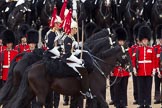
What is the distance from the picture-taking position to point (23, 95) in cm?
1477

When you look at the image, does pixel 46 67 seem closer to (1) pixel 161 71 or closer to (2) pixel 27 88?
(2) pixel 27 88

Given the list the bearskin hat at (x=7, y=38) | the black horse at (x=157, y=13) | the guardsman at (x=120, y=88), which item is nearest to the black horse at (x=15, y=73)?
the bearskin hat at (x=7, y=38)

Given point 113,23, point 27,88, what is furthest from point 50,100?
point 113,23

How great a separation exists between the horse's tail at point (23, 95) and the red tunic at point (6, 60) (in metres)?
2.10

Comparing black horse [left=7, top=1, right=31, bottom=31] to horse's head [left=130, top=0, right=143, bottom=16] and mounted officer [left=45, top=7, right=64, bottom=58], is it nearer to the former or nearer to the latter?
horse's head [left=130, top=0, right=143, bottom=16]

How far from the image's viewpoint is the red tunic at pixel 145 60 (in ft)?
54.2

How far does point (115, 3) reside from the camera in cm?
2253

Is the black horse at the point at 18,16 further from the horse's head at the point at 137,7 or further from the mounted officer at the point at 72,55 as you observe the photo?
the mounted officer at the point at 72,55

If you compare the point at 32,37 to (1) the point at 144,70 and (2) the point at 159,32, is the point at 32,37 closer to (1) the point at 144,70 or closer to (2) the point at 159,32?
(1) the point at 144,70

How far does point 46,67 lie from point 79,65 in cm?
65

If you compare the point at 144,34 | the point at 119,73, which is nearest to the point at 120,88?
the point at 119,73

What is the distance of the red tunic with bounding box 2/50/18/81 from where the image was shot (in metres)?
16.9

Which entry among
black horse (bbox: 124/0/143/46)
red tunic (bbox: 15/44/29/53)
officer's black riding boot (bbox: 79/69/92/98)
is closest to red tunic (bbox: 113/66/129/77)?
officer's black riding boot (bbox: 79/69/92/98)

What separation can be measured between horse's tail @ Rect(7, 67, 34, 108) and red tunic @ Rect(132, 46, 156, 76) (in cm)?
273
